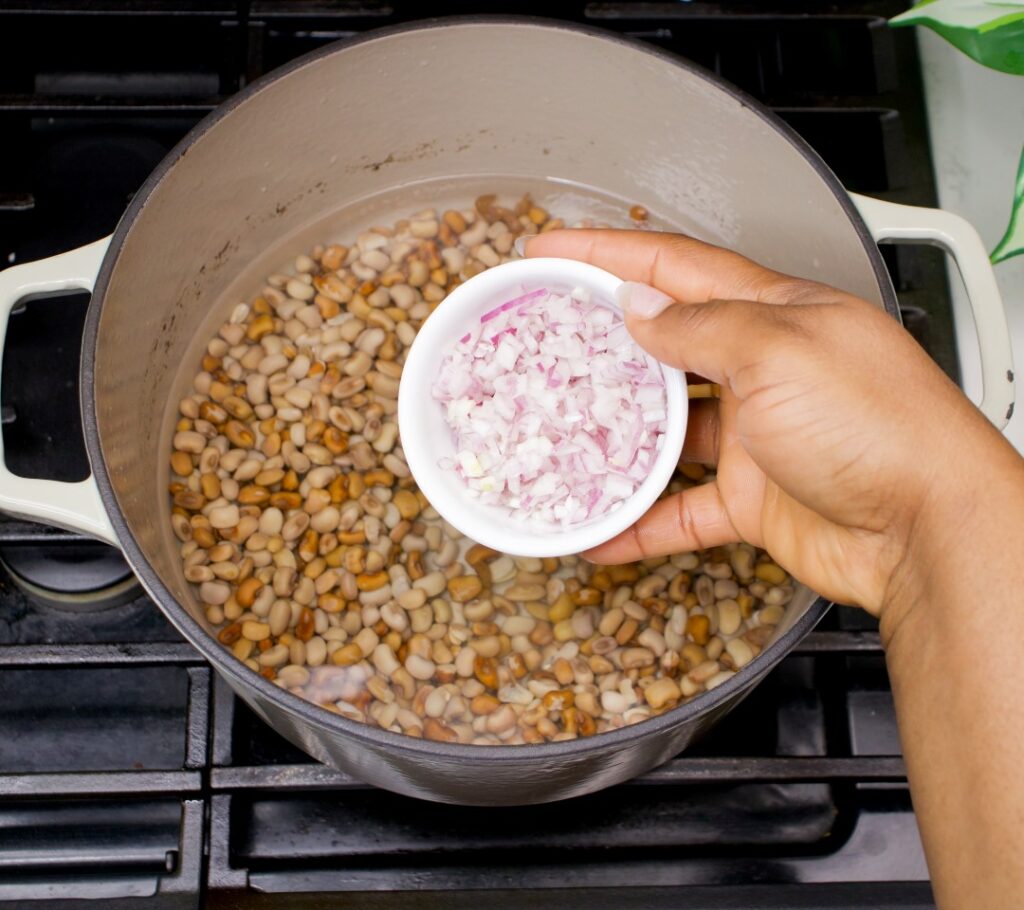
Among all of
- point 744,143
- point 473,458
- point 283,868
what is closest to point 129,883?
point 283,868

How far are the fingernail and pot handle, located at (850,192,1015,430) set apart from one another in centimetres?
16

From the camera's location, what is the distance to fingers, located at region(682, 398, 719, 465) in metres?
0.85

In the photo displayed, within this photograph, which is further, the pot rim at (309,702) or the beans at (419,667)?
the beans at (419,667)

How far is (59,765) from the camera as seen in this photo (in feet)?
2.68

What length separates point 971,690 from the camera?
582 millimetres

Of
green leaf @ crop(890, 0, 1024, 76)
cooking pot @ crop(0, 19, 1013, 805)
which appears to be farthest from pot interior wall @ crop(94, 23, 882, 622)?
green leaf @ crop(890, 0, 1024, 76)

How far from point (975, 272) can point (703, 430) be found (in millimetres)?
225

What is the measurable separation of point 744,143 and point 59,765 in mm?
690

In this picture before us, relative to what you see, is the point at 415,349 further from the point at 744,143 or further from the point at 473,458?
the point at 744,143

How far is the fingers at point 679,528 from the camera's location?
2.65ft

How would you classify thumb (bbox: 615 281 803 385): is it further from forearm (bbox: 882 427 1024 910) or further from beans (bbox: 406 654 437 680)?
beans (bbox: 406 654 437 680)

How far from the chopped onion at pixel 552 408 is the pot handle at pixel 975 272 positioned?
0.19 meters

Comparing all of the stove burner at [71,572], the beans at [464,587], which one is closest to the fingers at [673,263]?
the beans at [464,587]

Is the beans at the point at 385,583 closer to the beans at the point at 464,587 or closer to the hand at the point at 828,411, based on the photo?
the beans at the point at 464,587
